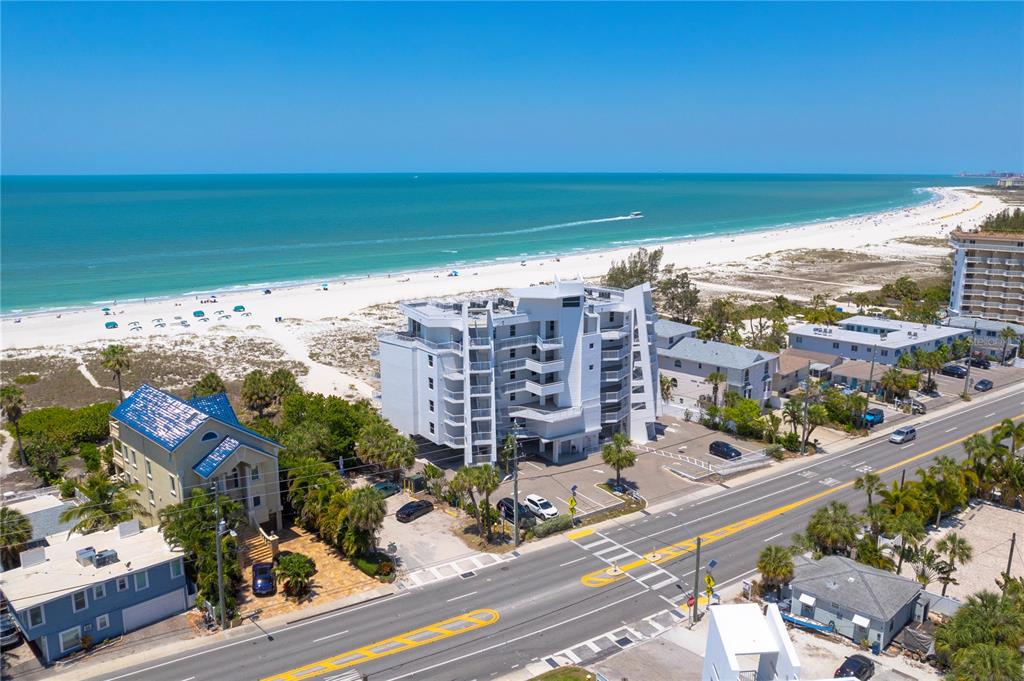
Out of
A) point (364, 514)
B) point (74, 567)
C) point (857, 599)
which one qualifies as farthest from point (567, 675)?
point (74, 567)

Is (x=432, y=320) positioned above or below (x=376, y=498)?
above

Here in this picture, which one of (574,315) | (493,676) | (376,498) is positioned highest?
(574,315)

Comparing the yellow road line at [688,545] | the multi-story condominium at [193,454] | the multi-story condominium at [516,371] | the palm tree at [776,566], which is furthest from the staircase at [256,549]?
the palm tree at [776,566]

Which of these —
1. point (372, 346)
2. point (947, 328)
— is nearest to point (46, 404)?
point (372, 346)

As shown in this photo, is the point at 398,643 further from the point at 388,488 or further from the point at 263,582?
the point at 388,488

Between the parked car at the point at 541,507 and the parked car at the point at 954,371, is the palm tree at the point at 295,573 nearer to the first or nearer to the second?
the parked car at the point at 541,507

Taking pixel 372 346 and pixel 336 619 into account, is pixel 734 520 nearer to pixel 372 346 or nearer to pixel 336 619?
pixel 336 619

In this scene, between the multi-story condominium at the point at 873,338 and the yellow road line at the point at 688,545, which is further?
the multi-story condominium at the point at 873,338

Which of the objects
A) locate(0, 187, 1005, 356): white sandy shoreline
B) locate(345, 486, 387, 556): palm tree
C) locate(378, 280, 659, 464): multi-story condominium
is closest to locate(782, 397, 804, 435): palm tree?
locate(378, 280, 659, 464): multi-story condominium
